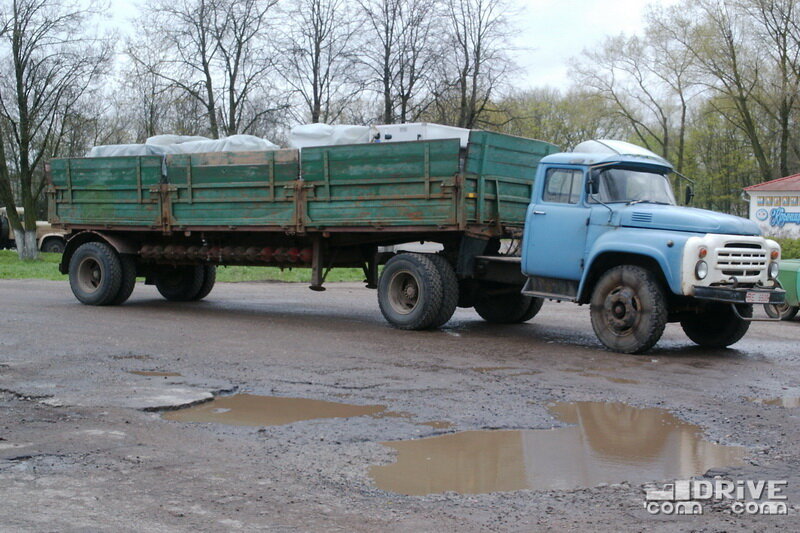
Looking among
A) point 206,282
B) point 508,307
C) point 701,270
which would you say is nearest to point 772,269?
point 701,270

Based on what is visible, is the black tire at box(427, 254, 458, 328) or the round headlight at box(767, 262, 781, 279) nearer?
the round headlight at box(767, 262, 781, 279)

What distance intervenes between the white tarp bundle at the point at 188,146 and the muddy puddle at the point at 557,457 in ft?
27.8

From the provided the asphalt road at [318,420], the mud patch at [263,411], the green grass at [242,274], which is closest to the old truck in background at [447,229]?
the asphalt road at [318,420]

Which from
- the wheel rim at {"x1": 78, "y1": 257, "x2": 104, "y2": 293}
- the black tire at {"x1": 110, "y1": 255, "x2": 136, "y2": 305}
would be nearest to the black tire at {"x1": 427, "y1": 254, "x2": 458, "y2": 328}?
the black tire at {"x1": 110, "y1": 255, "x2": 136, "y2": 305}

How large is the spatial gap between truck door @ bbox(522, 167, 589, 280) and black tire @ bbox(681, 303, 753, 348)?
171 centimetres

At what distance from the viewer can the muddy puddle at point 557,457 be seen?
16.7 ft

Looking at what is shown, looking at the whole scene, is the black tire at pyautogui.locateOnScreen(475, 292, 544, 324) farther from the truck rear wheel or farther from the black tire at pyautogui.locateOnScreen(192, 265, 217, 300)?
the black tire at pyautogui.locateOnScreen(192, 265, 217, 300)

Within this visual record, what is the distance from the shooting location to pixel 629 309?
1007 cm

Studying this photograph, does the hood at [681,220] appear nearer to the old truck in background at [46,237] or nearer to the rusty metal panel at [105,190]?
the rusty metal panel at [105,190]

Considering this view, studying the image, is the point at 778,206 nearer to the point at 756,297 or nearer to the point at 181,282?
the point at 181,282

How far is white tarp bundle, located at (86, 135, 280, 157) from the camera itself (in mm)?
13961

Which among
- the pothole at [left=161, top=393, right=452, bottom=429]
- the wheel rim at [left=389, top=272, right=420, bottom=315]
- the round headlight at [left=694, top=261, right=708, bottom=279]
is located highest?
the round headlight at [left=694, top=261, right=708, bottom=279]

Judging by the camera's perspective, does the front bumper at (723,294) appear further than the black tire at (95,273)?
No

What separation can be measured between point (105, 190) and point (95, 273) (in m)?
1.50
